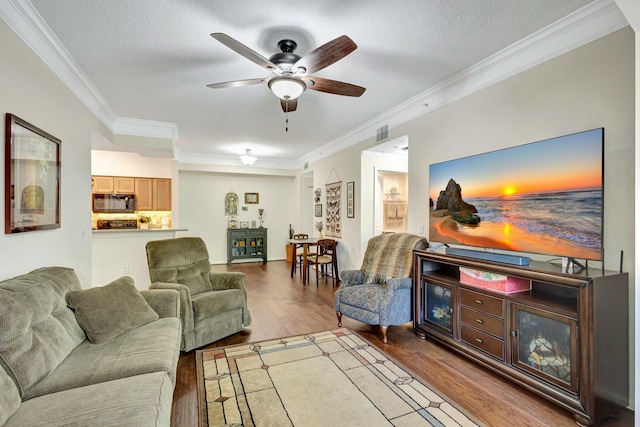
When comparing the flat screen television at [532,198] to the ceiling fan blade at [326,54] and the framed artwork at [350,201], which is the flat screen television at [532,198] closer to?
the ceiling fan blade at [326,54]

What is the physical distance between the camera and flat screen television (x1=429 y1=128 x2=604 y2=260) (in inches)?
86.1

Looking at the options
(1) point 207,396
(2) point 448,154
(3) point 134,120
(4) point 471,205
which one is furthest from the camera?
(3) point 134,120

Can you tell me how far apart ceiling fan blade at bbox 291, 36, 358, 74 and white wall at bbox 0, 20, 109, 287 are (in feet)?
6.29

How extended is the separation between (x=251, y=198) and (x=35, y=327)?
690cm

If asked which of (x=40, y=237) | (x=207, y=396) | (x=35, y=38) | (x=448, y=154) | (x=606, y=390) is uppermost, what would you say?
(x=35, y=38)

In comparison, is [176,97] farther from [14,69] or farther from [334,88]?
[334,88]

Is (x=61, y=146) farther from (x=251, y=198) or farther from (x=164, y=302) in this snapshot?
(x=251, y=198)

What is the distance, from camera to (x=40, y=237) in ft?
8.00

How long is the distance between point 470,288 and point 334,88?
214 cm

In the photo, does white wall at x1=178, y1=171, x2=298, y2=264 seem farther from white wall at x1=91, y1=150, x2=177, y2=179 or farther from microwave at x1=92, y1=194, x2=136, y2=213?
microwave at x1=92, y1=194, x2=136, y2=213

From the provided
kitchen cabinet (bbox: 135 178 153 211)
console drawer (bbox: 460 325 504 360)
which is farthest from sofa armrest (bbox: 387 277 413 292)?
kitchen cabinet (bbox: 135 178 153 211)

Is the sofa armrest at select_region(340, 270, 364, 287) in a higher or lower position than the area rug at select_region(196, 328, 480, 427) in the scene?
higher

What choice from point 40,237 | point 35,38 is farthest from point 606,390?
point 35,38

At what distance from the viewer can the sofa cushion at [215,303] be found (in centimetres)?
296
